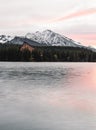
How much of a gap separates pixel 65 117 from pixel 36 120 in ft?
6.72

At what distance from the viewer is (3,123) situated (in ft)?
69.9

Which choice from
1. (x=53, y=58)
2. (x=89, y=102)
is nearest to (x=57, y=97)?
(x=89, y=102)

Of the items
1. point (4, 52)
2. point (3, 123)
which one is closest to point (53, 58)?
point (4, 52)

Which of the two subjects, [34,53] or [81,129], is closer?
[81,129]

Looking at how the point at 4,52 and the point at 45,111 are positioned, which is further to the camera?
the point at 4,52

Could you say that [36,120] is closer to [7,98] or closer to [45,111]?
[45,111]

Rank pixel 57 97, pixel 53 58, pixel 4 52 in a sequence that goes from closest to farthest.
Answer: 1. pixel 57 97
2. pixel 4 52
3. pixel 53 58

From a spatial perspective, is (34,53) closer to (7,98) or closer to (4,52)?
(4,52)

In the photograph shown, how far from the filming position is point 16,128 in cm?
1981

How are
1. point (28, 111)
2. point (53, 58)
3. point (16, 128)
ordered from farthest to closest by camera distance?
point (53, 58)
point (28, 111)
point (16, 128)

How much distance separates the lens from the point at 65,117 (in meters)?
23.4

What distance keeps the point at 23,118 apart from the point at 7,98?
9349 millimetres

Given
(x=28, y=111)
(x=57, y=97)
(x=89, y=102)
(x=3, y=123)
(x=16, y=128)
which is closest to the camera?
(x=16, y=128)

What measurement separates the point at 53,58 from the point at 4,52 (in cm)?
2929
